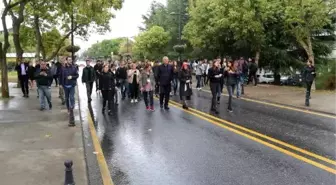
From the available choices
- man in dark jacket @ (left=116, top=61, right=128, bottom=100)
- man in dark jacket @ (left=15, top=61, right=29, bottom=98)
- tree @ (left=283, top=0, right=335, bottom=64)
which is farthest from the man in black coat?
tree @ (left=283, top=0, right=335, bottom=64)

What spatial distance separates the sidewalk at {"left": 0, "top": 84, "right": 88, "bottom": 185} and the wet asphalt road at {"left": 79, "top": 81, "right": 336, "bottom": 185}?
662 millimetres

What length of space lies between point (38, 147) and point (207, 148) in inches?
130

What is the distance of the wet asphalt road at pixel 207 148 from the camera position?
6411mm

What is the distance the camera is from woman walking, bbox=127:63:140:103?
1702 centimetres

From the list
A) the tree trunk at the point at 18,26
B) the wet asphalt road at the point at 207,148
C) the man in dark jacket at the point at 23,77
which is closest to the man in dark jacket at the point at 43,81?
the wet asphalt road at the point at 207,148

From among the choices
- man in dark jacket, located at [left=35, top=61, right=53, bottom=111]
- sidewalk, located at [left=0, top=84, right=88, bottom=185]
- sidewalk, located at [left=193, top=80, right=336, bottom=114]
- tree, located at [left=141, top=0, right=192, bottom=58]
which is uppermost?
tree, located at [left=141, top=0, right=192, bottom=58]

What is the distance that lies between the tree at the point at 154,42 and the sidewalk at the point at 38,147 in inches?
1916

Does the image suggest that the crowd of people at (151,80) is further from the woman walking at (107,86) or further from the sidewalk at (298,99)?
the sidewalk at (298,99)

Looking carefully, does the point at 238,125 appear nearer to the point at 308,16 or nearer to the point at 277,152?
the point at 277,152

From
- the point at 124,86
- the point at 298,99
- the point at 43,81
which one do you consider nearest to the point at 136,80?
the point at 124,86

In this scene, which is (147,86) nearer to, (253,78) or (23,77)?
(23,77)

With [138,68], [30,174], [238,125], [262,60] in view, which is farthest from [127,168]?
[262,60]

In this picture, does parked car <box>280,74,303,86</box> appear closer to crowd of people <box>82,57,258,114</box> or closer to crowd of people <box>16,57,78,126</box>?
crowd of people <box>82,57,258,114</box>

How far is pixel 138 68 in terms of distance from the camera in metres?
18.0
